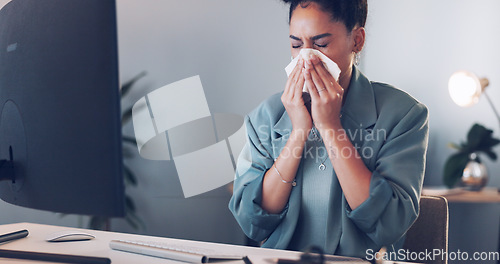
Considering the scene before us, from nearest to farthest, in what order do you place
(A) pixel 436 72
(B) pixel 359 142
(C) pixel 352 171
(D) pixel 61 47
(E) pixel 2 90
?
(D) pixel 61 47, (E) pixel 2 90, (C) pixel 352 171, (B) pixel 359 142, (A) pixel 436 72

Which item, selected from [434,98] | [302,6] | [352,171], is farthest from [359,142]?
[434,98]

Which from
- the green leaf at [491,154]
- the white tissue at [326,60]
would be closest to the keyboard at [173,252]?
the white tissue at [326,60]

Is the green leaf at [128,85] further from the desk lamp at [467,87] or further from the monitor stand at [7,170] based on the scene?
the monitor stand at [7,170]

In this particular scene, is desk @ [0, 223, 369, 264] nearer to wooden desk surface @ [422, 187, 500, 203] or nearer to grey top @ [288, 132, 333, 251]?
grey top @ [288, 132, 333, 251]

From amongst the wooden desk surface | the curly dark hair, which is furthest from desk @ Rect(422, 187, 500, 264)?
the curly dark hair

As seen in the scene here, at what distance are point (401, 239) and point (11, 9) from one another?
932 millimetres

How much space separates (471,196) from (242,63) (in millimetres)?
1428

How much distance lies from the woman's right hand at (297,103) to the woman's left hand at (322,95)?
2 cm

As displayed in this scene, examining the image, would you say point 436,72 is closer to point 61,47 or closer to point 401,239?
point 401,239

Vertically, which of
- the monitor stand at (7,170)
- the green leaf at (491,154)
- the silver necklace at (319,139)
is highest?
the monitor stand at (7,170)

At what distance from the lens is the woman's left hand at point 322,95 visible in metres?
1.06

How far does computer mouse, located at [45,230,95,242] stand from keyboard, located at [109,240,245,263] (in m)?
0.11

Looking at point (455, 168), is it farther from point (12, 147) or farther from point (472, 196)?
point (12, 147)

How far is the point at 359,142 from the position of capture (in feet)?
3.61
